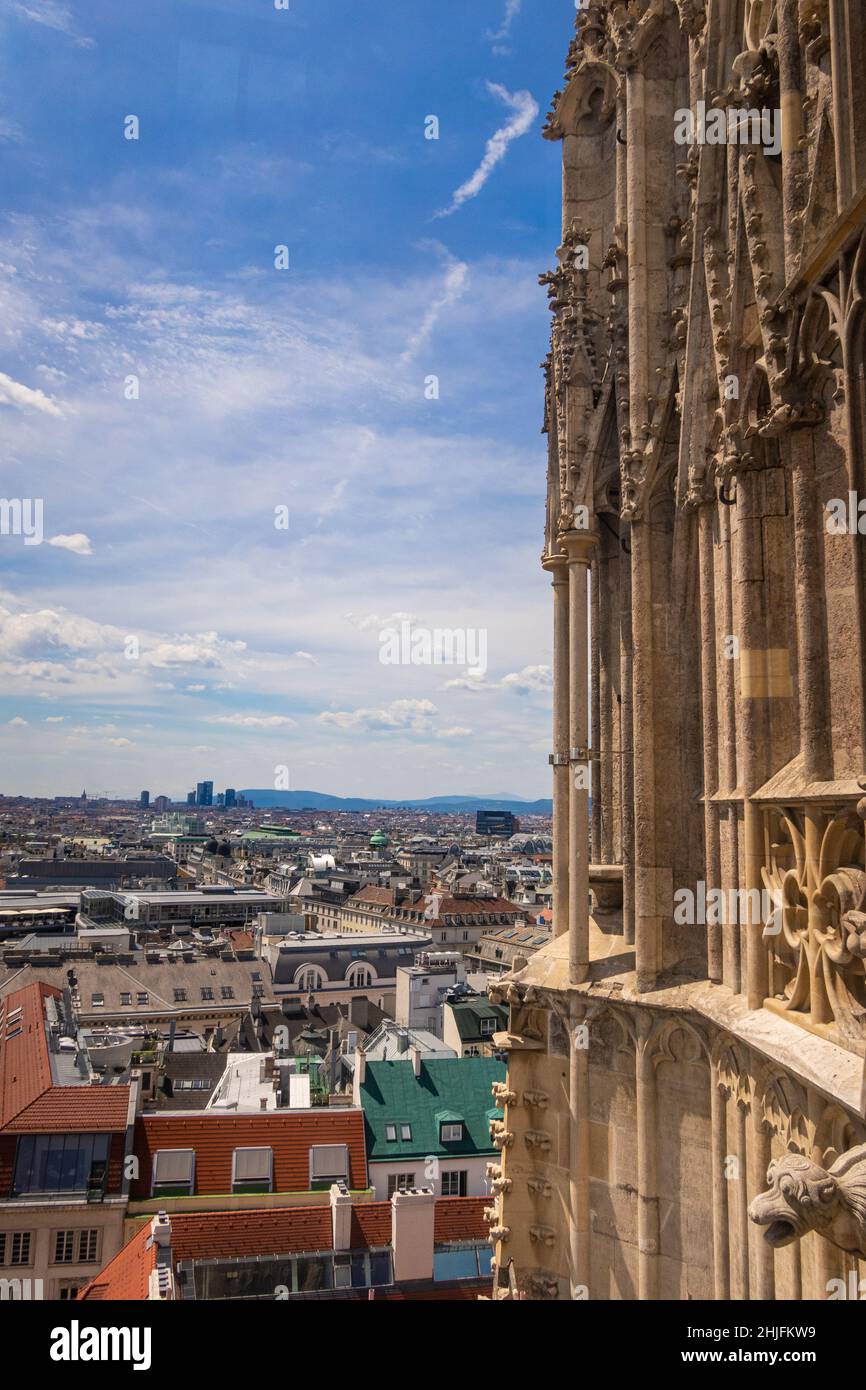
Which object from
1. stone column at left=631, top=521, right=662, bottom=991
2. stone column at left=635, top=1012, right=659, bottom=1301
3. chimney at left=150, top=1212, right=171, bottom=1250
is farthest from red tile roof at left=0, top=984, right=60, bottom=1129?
stone column at left=631, top=521, right=662, bottom=991

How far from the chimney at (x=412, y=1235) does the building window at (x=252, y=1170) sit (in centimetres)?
642

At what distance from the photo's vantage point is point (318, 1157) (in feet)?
106

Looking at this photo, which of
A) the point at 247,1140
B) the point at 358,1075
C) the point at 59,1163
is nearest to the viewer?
the point at 59,1163

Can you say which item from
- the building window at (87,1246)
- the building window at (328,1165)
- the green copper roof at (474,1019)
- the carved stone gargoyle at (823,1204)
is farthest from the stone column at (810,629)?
the green copper roof at (474,1019)

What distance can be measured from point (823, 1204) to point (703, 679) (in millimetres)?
4847

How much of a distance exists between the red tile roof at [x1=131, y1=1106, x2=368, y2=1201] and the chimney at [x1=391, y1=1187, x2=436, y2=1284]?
5.71m

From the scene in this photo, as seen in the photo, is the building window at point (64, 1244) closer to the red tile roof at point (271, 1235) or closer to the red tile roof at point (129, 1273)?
the red tile roof at point (271, 1235)

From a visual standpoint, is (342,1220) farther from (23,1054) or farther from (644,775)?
(644,775)

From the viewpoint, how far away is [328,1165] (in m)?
32.3

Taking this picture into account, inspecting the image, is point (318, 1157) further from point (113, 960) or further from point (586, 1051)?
point (113, 960)

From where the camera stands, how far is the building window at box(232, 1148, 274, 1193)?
104ft

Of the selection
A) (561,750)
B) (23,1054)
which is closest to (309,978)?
(23,1054)
